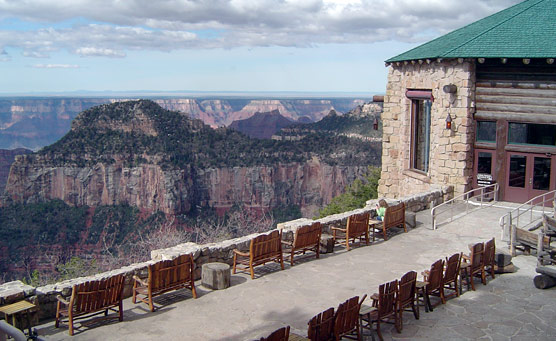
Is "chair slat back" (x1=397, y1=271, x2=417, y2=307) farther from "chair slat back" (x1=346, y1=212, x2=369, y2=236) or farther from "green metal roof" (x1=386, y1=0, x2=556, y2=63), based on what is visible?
"green metal roof" (x1=386, y1=0, x2=556, y2=63)

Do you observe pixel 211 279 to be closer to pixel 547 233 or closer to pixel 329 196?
pixel 547 233

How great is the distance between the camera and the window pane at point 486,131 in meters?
18.8

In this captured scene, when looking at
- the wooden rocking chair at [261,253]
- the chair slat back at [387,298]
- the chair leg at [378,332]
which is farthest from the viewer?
the wooden rocking chair at [261,253]

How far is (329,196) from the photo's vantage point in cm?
8500

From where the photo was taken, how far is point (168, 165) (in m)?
74.6

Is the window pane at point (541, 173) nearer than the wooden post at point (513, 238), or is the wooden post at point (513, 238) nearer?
the wooden post at point (513, 238)

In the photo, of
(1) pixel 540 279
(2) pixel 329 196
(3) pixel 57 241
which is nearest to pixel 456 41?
(1) pixel 540 279

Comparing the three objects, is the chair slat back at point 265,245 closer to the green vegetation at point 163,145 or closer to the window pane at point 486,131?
the window pane at point 486,131

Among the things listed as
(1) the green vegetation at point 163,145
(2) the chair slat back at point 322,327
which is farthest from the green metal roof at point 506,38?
(1) the green vegetation at point 163,145

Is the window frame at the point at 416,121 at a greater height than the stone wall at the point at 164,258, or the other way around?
the window frame at the point at 416,121

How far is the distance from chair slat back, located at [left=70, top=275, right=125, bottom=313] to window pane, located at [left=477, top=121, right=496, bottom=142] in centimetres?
→ 1394

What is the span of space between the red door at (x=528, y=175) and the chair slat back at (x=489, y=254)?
311 inches

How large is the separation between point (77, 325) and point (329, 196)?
77017 millimetres

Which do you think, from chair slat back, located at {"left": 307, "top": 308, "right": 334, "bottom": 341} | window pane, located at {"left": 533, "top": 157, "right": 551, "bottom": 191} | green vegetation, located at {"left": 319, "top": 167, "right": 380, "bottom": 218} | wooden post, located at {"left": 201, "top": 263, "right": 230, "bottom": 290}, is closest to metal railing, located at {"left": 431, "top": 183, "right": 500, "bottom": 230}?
window pane, located at {"left": 533, "top": 157, "right": 551, "bottom": 191}
